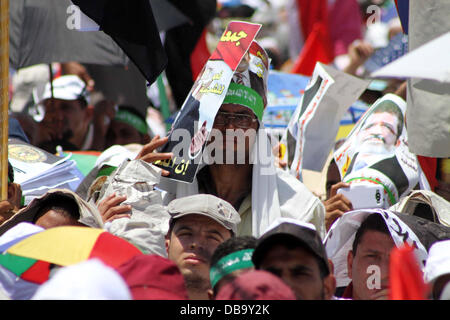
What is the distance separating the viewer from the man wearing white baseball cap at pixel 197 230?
4.05m

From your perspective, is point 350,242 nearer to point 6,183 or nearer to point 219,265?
point 219,265

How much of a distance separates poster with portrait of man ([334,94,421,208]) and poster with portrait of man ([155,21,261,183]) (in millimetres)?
891

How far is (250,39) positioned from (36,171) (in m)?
1.48

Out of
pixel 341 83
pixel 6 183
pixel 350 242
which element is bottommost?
pixel 350 242

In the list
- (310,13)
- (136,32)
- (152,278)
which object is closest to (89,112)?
(136,32)

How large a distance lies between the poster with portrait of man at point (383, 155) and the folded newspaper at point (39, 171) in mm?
1600

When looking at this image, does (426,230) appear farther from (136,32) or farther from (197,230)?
(136,32)

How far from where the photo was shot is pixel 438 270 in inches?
139

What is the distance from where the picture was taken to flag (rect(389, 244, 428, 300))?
2.67m

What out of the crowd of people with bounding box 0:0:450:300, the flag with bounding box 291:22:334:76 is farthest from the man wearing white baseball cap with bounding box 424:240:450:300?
the flag with bounding box 291:22:334:76

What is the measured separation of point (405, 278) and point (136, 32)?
104 inches

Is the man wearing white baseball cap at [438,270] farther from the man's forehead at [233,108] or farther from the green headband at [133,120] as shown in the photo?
the green headband at [133,120]

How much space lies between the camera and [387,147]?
536 centimetres

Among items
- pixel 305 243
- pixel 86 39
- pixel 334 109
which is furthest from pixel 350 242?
pixel 86 39
